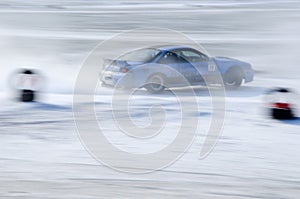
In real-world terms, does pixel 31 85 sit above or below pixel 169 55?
below

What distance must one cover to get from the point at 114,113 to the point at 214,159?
272cm

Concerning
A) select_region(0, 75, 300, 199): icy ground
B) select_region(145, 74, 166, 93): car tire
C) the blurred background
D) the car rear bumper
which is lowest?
select_region(0, 75, 300, 199): icy ground

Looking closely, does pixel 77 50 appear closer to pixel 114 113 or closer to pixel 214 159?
pixel 114 113

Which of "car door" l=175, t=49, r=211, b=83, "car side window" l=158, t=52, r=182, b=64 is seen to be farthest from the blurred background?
"car door" l=175, t=49, r=211, b=83

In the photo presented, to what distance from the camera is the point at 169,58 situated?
460 inches

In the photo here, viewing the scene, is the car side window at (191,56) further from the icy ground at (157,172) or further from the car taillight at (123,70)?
the icy ground at (157,172)

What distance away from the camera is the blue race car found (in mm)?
11039

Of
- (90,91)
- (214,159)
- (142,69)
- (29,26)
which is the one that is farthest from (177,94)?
(29,26)

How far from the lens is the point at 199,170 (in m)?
5.89

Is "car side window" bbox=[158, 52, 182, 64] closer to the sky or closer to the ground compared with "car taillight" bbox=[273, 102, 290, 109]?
closer to the sky

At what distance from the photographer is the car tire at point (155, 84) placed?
35.4 ft

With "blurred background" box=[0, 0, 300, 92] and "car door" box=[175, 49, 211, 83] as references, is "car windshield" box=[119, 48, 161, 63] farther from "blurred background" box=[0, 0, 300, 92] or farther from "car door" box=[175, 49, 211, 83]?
"blurred background" box=[0, 0, 300, 92]

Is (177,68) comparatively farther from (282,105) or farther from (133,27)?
(133,27)

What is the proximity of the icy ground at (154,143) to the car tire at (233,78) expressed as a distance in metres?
0.26
